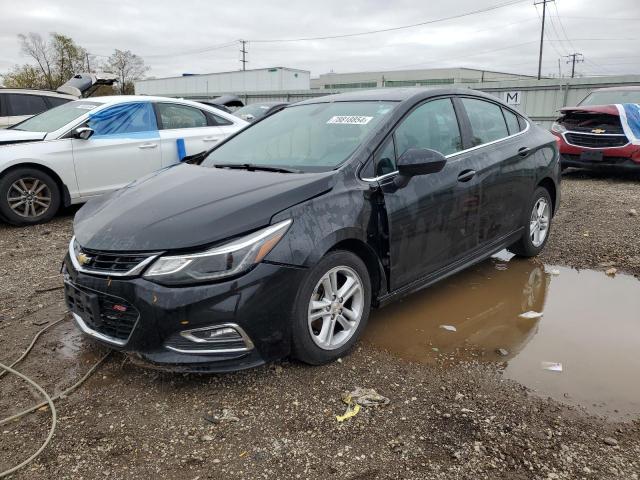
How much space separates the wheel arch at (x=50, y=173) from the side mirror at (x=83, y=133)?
0.53m

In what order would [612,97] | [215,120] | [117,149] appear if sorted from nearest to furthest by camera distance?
[117,149] → [215,120] → [612,97]

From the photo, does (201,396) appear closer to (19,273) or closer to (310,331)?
(310,331)

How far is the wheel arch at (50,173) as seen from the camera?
6441 millimetres

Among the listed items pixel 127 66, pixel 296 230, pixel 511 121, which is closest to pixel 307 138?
pixel 296 230

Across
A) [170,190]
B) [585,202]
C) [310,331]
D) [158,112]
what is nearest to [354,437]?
[310,331]

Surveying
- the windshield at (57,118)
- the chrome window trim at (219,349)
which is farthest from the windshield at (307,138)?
the windshield at (57,118)

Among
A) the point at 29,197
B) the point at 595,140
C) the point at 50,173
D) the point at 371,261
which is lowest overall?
the point at 29,197

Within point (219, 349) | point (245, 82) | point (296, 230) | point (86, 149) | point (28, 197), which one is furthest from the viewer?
point (245, 82)

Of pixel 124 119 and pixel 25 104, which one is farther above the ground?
pixel 25 104

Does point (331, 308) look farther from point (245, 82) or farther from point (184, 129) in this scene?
point (245, 82)

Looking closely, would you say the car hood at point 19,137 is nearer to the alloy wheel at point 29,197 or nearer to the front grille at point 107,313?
the alloy wheel at point 29,197

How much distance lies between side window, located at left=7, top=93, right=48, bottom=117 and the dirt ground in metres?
7.68

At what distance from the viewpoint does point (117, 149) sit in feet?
22.8

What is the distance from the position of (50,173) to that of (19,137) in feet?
1.89
